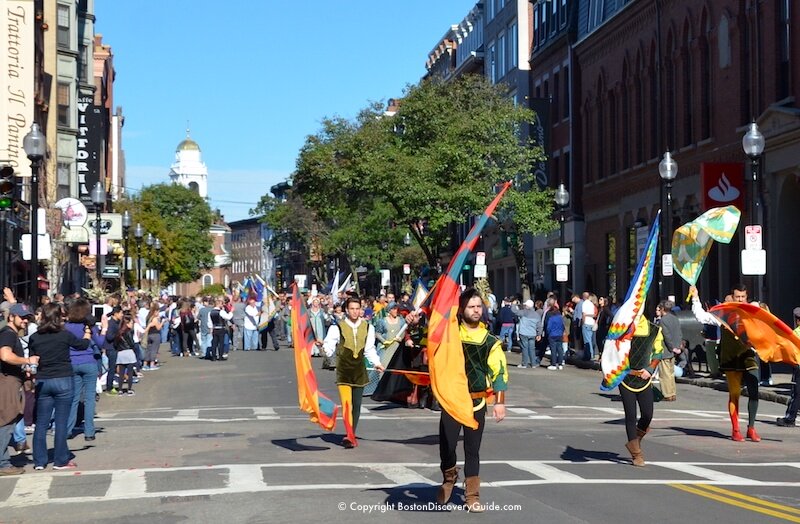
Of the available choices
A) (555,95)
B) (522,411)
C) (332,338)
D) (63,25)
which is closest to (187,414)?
(332,338)

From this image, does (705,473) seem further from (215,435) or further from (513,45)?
(513,45)

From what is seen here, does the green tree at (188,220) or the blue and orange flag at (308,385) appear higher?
the green tree at (188,220)

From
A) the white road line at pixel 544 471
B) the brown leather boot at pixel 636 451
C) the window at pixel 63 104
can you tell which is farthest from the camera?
the window at pixel 63 104

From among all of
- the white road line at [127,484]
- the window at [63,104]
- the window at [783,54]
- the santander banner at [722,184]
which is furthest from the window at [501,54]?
the white road line at [127,484]

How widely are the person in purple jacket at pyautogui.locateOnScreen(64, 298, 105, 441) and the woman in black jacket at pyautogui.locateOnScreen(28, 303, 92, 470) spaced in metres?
1.65

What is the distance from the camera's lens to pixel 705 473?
45.4 ft

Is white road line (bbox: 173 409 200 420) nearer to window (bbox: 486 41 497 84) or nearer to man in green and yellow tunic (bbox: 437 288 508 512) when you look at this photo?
man in green and yellow tunic (bbox: 437 288 508 512)

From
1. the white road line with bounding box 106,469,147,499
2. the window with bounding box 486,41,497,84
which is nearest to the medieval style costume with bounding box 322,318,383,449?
the white road line with bounding box 106,469,147,499

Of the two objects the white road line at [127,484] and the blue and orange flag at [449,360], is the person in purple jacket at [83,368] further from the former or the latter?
the blue and orange flag at [449,360]

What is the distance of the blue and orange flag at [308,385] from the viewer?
16.8 meters

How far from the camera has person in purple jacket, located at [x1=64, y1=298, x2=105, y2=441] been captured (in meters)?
16.7

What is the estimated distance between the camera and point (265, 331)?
47.2 metres

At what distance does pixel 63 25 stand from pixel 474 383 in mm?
54061

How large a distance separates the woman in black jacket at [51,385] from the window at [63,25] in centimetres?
4879
